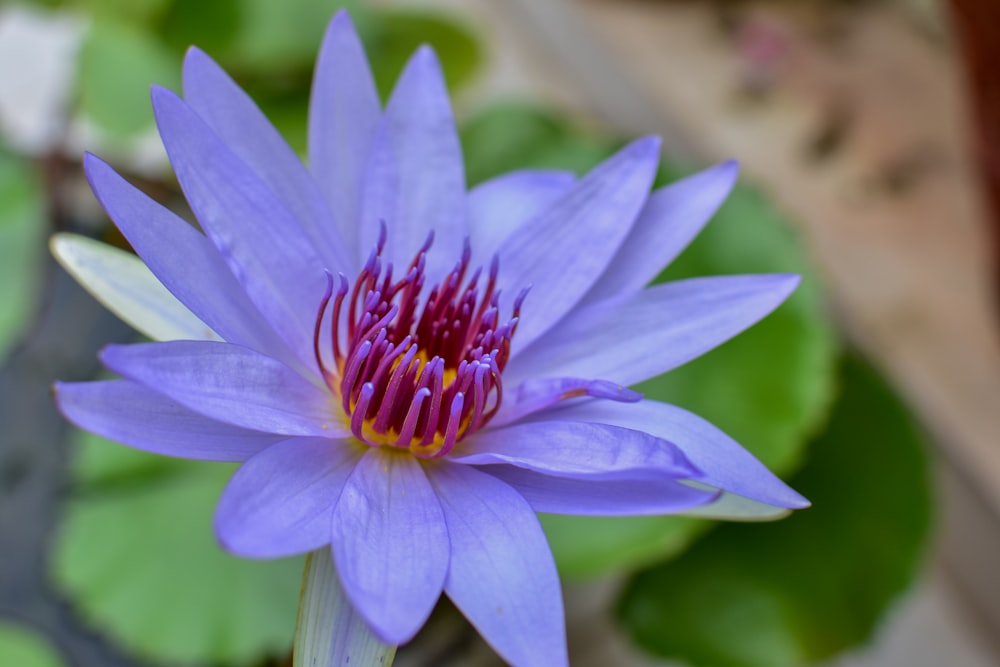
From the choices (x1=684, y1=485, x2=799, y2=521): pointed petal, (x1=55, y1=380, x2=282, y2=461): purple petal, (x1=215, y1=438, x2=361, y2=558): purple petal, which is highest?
(x1=55, y1=380, x2=282, y2=461): purple petal

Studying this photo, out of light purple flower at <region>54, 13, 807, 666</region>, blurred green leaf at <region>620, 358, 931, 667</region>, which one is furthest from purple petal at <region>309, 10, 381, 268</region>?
blurred green leaf at <region>620, 358, 931, 667</region>

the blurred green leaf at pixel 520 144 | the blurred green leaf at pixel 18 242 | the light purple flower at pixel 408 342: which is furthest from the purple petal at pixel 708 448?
the blurred green leaf at pixel 18 242

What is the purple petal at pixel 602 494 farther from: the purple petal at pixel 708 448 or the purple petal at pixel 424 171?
the purple petal at pixel 424 171

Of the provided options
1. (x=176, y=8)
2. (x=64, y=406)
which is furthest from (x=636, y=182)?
(x=176, y=8)

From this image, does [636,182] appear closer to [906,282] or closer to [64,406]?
[64,406]

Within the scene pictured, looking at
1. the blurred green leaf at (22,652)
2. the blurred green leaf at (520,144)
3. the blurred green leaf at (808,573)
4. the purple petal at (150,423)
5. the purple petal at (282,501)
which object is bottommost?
the blurred green leaf at (22,652)

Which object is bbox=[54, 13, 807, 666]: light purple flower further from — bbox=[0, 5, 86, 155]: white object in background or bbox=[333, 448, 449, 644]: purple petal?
bbox=[0, 5, 86, 155]: white object in background

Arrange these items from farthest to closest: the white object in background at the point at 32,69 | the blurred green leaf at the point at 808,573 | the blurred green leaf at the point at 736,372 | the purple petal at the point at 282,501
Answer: the white object in background at the point at 32,69 → the blurred green leaf at the point at 808,573 → the blurred green leaf at the point at 736,372 → the purple petal at the point at 282,501
